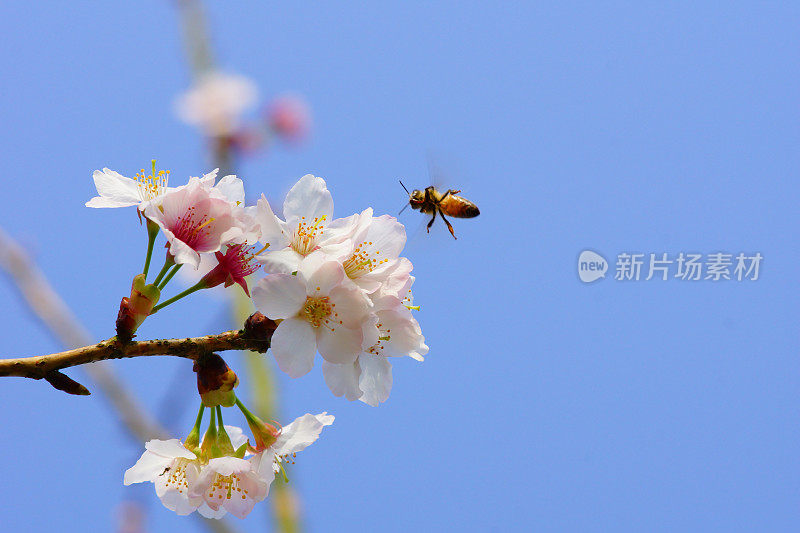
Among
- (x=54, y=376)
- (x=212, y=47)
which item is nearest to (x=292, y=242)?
(x=54, y=376)

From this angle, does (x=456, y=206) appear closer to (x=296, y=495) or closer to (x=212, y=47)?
(x=296, y=495)

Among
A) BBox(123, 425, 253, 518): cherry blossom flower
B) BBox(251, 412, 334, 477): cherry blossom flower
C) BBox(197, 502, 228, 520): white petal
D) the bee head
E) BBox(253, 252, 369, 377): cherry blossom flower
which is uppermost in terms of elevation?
the bee head

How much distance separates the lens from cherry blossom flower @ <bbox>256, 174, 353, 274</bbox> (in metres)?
0.93

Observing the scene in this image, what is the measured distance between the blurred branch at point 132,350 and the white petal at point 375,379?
14 centimetres

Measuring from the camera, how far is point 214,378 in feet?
3.00

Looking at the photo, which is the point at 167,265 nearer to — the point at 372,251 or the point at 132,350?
the point at 132,350

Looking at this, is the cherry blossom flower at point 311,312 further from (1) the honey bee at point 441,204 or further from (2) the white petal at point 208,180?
(1) the honey bee at point 441,204

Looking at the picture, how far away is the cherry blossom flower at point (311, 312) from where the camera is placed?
2.92ft

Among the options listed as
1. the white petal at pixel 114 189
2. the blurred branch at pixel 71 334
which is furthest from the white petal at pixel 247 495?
the blurred branch at pixel 71 334

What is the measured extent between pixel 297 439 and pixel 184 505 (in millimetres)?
192

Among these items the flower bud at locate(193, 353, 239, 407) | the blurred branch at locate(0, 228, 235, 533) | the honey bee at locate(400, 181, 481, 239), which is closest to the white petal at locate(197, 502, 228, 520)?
the flower bud at locate(193, 353, 239, 407)

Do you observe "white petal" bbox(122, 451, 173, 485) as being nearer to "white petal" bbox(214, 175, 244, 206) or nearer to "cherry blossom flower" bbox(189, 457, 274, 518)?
"cherry blossom flower" bbox(189, 457, 274, 518)

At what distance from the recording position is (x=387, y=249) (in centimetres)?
100

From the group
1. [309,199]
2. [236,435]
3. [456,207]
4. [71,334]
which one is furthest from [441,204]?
[71,334]
